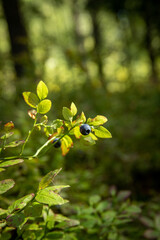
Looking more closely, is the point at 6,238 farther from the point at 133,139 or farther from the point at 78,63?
the point at 78,63

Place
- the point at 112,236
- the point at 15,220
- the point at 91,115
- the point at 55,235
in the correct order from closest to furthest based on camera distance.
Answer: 1. the point at 15,220
2. the point at 55,235
3. the point at 112,236
4. the point at 91,115

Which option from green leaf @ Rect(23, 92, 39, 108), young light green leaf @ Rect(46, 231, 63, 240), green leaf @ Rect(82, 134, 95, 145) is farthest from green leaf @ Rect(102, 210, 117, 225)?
green leaf @ Rect(23, 92, 39, 108)

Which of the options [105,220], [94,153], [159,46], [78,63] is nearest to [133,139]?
[94,153]

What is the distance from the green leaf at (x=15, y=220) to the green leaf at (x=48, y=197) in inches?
2.5

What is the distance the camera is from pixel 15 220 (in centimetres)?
58

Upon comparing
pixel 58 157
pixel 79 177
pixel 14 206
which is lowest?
pixel 79 177

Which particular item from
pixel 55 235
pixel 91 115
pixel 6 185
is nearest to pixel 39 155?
pixel 6 185

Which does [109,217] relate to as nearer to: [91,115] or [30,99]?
[30,99]

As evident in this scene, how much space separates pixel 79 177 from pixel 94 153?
0.72m

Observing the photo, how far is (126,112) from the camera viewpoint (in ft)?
10.8

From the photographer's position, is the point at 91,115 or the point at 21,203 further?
the point at 91,115

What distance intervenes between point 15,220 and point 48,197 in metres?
0.10

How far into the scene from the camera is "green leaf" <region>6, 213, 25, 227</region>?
1.87 feet

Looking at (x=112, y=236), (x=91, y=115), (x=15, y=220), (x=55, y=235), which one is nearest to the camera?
(x=15, y=220)
